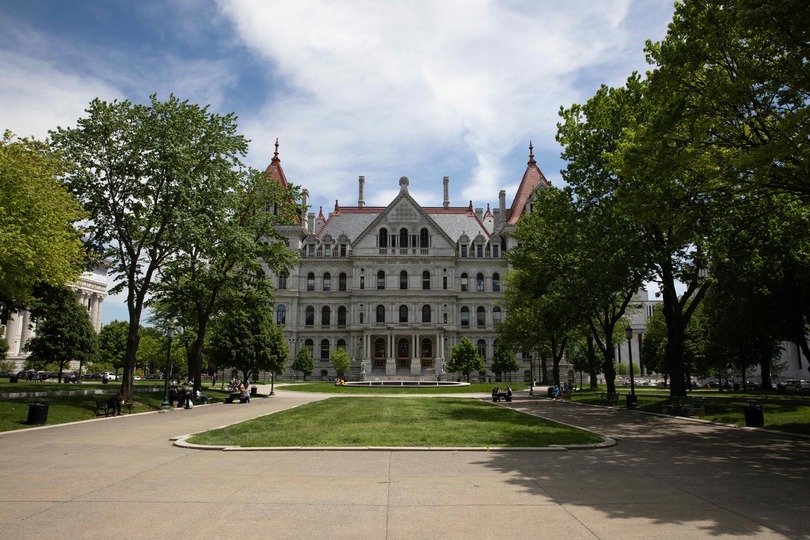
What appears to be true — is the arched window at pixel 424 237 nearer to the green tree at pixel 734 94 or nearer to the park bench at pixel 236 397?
the park bench at pixel 236 397

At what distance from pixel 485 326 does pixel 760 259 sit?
53150mm

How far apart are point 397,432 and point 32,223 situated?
1660 centimetres

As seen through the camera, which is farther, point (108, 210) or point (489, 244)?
point (489, 244)

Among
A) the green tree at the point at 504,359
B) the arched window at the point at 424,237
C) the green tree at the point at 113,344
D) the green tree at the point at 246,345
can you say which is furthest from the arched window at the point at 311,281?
the green tree at the point at 246,345

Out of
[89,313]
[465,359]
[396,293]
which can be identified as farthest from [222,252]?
[89,313]

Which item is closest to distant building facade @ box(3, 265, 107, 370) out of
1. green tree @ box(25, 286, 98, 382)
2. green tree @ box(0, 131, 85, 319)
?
green tree @ box(25, 286, 98, 382)

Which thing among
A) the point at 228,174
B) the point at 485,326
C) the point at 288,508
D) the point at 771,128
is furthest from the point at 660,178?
the point at 485,326

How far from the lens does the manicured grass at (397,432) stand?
1372 centimetres

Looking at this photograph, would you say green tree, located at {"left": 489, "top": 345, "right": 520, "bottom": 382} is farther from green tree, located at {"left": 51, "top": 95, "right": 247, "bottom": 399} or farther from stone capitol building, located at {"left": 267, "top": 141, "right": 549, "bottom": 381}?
green tree, located at {"left": 51, "top": 95, "right": 247, "bottom": 399}

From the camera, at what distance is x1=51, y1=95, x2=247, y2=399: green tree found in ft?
82.5

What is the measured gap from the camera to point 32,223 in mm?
20906

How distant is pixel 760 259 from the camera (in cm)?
2225

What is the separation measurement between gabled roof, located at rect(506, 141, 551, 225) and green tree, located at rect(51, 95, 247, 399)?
5506cm

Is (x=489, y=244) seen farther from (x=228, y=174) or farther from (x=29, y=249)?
(x=29, y=249)
